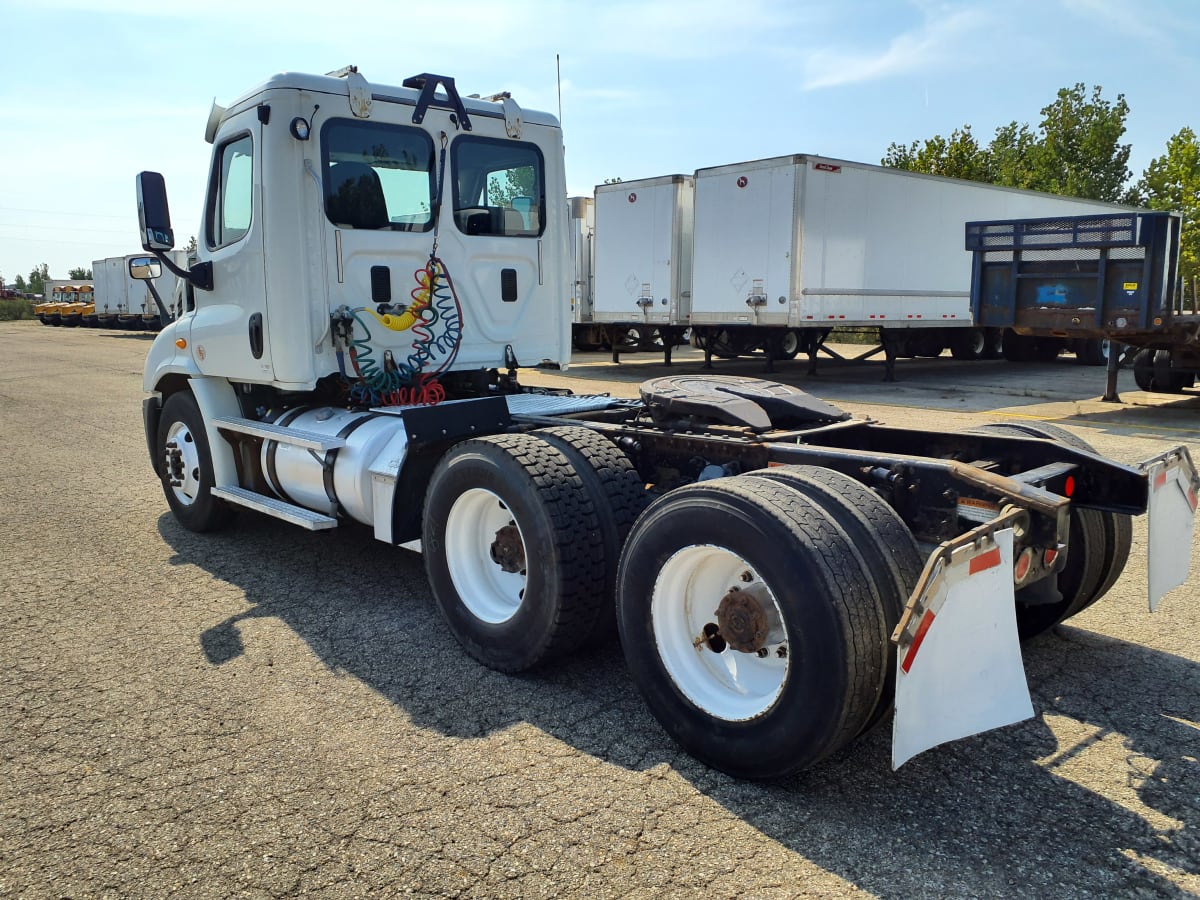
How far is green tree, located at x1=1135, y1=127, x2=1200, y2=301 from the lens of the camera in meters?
31.0

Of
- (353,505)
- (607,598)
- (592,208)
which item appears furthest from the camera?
(592,208)

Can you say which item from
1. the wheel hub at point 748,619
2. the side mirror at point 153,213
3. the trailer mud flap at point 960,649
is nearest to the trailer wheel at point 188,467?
the side mirror at point 153,213

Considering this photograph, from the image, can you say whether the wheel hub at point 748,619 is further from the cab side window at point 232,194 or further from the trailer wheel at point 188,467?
the trailer wheel at point 188,467

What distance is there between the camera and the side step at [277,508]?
520 cm

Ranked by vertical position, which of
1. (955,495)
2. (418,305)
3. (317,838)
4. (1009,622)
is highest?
(418,305)

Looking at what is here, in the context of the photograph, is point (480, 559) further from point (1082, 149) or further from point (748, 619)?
point (1082, 149)

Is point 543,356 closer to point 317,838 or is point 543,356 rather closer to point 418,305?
point 418,305

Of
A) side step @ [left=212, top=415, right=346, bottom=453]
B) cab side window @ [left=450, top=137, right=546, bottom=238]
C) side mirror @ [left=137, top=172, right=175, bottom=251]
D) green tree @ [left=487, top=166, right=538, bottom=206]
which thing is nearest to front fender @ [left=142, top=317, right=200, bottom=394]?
side step @ [left=212, top=415, right=346, bottom=453]

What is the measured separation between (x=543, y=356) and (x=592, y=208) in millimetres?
14297

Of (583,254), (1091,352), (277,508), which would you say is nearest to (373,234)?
(277,508)

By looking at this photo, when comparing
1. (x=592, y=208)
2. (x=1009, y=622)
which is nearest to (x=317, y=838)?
(x=1009, y=622)

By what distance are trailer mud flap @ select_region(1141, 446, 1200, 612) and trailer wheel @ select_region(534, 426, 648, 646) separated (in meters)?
2.01

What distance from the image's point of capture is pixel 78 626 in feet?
15.7

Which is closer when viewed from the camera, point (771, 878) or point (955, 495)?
point (771, 878)
